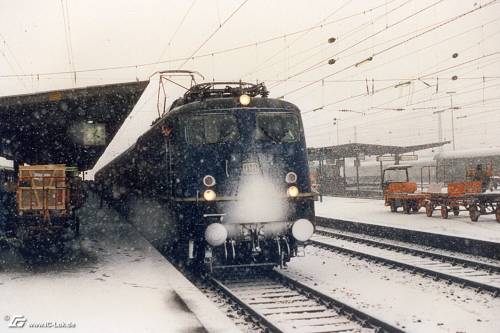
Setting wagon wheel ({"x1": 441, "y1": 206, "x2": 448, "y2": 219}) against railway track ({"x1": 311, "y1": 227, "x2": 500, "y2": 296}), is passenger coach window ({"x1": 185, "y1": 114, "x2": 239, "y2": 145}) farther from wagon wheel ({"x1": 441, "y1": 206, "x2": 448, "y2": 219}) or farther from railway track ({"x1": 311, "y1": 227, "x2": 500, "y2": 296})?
wagon wheel ({"x1": 441, "y1": 206, "x2": 448, "y2": 219})

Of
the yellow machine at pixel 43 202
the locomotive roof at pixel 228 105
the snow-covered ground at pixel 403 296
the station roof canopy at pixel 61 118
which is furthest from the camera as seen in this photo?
the station roof canopy at pixel 61 118

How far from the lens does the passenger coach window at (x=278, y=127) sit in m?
9.27

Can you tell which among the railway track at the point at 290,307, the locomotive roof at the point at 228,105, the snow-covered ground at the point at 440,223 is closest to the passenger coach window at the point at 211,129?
the locomotive roof at the point at 228,105

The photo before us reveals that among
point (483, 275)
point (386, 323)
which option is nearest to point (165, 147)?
point (386, 323)

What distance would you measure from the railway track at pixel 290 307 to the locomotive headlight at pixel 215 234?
79 centimetres

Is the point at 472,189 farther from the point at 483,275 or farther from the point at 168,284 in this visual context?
the point at 168,284

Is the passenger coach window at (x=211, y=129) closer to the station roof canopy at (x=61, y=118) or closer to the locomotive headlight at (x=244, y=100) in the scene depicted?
the locomotive headlight at (x=244, y=100)

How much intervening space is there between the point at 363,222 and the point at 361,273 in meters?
6.79

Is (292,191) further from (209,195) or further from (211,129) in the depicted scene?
(211,129)

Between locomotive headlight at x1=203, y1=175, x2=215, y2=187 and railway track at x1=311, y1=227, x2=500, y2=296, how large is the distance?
4354mm

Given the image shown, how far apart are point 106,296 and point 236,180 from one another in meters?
2.93

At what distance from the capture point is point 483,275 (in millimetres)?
9586

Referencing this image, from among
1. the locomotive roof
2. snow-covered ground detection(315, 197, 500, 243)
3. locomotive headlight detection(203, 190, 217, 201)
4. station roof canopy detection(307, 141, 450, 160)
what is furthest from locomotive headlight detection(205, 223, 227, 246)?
station roof canopy detection(307, 141, 450, 160)

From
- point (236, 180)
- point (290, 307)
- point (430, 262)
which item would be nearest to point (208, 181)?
point (236, 180)
